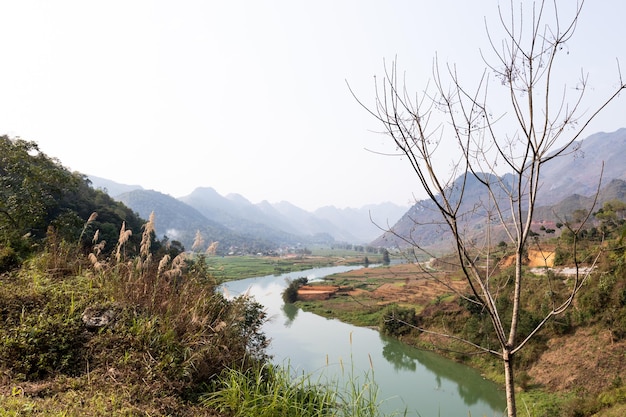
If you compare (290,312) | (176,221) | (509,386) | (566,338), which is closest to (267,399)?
(509,386)

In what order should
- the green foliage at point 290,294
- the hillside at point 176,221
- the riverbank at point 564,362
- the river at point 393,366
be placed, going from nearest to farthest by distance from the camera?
the riverbank at point 564,362
the river at point 393,366
the green foliage at point 290,294
the hillside at point 176,221

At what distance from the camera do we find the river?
16016 mm

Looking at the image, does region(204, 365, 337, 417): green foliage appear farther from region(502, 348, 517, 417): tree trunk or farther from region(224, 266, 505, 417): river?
region(224, 266, 505, 417): river

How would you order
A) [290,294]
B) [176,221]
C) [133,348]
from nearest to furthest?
[133,348] < [290,294] < [176,221]

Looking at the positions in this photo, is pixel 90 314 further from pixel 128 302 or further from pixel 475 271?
pixel 475 271

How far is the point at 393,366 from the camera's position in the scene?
2112 cm

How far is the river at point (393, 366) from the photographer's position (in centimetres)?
1602

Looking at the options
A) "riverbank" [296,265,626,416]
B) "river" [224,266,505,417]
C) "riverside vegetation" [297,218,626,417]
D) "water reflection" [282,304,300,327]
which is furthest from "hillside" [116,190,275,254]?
"riverside vegetation" [297,218,626,417]

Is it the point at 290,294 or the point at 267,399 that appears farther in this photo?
the point at 290,294

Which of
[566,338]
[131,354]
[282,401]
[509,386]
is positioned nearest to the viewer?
[509,386]

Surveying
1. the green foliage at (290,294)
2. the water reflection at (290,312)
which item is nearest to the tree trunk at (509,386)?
the water reflection at (290,312)

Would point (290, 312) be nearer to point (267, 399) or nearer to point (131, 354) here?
point (131, 354)

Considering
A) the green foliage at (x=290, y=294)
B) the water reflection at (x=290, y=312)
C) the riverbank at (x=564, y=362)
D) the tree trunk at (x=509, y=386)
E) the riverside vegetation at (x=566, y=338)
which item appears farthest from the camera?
the green foliage at (x=290, y=294)

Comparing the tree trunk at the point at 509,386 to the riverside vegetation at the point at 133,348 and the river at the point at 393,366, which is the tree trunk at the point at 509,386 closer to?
the riverside vegetation at the point at 133,348
